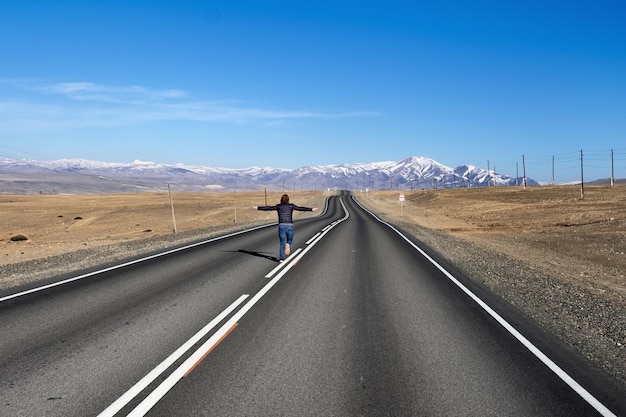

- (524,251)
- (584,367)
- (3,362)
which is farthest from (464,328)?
(524,251)

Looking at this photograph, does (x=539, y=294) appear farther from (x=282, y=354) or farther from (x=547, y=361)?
(x=282, y=354)

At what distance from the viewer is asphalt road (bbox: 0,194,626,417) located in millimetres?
4621

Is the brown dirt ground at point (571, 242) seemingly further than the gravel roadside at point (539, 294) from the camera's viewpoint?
Yes

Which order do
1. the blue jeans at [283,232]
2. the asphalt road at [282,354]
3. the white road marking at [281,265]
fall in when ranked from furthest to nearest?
1. the blue jeans at [283,232]
2. the white road marking at [281,265]
3. the asphalt road at [282,354]

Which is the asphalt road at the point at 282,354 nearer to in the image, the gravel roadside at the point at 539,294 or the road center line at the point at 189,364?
the road center line at the point at 189,364

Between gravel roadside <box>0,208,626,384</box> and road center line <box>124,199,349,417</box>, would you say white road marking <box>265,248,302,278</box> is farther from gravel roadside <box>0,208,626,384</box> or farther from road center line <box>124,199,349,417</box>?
gravel roadside <box>0,208,626,384</box>

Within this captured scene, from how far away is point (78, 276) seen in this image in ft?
38.3

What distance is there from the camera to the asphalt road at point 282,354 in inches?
182

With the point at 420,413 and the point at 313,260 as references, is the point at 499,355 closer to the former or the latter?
the point at 420,413

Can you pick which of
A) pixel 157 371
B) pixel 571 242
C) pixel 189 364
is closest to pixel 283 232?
pixel 189 364

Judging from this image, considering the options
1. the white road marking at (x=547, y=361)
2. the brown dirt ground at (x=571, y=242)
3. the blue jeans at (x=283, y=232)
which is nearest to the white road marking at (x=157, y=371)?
the white road marking at (x=547, y=361)

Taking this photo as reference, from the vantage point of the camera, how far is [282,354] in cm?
593

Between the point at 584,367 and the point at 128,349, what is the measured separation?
20.5 ft

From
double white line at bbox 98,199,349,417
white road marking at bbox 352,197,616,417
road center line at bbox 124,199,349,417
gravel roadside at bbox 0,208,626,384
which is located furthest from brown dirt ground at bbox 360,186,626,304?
double white line at bbox 98,199,349,417
